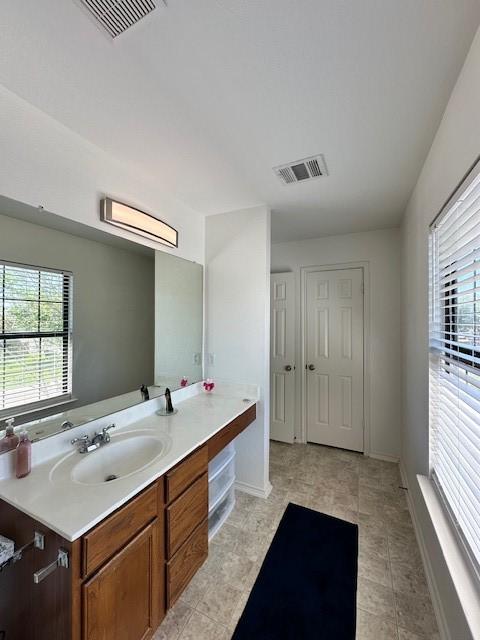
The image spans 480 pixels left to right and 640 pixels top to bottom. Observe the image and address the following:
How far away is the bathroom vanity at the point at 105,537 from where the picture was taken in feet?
2.77

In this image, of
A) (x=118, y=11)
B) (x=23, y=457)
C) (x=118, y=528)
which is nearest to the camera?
(x=118, y=11)

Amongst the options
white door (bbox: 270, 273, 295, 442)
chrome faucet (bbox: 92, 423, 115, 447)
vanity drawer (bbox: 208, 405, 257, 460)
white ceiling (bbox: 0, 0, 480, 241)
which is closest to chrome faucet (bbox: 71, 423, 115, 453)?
chrome faucet (bbox: 92, 423, 115, 447)

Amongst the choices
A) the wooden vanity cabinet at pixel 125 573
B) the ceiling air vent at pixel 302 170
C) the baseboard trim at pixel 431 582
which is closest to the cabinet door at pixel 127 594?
the wooden vanity cabinet at pixel 125 573

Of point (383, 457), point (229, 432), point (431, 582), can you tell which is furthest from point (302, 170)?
point (383, 457)

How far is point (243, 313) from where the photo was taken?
88.5 inches

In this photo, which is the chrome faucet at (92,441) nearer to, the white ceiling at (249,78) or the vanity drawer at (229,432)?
the vanity drawer at (229,432)

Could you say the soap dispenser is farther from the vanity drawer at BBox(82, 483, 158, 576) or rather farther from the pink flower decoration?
the pink flower decoration

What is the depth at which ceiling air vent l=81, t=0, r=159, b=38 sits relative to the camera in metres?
0.79

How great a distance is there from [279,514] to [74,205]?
244 cm

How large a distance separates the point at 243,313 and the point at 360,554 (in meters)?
1.79

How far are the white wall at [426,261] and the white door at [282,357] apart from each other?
3.92ft

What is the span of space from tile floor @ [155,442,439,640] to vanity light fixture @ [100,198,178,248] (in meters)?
2.09

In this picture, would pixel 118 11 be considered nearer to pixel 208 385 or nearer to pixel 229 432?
pixel 229 432

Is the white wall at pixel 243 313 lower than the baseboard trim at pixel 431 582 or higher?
higher
